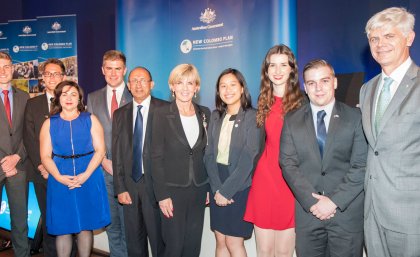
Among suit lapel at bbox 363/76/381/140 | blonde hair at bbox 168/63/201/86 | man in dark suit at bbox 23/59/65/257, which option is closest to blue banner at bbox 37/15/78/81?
man in dark suit at bbox 23/59/65/257

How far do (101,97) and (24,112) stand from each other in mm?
815

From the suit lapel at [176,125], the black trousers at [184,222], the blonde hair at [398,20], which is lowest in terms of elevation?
the black trousers at [184,222]

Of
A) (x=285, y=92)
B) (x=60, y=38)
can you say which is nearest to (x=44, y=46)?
(x=60, y=38)

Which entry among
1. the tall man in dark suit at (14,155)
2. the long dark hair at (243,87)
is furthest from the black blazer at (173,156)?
the tall man in dark suit at (14,155)

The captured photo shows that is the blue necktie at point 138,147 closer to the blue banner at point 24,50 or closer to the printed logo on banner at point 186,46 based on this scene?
the printed logo on banner at point 186,46

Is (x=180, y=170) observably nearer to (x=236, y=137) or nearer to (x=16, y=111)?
(x=236, y=137)

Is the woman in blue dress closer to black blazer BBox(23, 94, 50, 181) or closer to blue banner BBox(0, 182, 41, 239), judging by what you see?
black blazer BBox(23, 94, 50, 181)

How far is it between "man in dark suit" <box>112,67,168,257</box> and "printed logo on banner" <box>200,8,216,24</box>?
154cm

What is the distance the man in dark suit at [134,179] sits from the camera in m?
3.21

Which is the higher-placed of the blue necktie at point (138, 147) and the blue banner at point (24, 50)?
the blue banner at point (24, 50)

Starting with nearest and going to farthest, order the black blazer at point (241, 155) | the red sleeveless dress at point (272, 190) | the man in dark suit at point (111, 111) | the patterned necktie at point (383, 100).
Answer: the patterned necktie at point (383, 100)
the red sleeveless dress at point (272, 190)
the black blazer at point (241, 155)
the man in dark suit at point (111, 111)

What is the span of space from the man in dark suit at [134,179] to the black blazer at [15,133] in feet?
3.56

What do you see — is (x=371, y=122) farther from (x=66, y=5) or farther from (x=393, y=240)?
(x=66, y=5)

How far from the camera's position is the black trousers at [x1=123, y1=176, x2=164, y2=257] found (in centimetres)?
321
